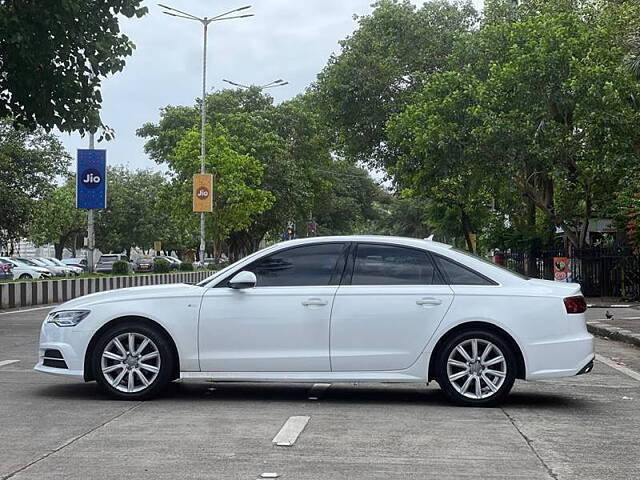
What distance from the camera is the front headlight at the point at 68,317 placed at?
829 centimetres

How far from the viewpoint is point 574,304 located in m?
8.16

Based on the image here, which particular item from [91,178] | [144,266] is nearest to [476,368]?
[91,178]

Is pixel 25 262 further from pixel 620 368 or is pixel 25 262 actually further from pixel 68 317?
pixel 68 317

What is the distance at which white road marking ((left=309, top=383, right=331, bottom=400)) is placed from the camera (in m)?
8.74

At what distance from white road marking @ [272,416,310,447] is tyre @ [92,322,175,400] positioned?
1395 millimetres

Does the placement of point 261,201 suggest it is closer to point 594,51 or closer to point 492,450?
point 594,51

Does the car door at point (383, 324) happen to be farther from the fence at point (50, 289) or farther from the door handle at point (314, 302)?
the fence at point (50, 289)

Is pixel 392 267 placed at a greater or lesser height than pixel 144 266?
lesser

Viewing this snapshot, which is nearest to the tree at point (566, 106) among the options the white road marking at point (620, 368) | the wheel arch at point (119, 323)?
the white road marking at point (620, 368)

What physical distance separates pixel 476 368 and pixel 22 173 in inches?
1539

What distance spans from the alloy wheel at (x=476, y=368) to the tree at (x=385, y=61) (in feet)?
106

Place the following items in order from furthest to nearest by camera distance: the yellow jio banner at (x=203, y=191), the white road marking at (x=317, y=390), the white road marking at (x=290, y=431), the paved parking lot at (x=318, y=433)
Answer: the yellow jio banner at (x=203, y=191), the white road marking at (x=317, y=390), the white road marking at (x=290, y=431), the paved parking lot at (x=318, y=433)

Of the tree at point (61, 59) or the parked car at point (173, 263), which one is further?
the parked car at point (173, 263)

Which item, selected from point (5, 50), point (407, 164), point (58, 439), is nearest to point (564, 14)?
point (407, 164)
